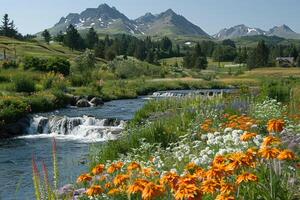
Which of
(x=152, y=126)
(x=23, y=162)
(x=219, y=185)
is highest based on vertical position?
(x=219, y=185)

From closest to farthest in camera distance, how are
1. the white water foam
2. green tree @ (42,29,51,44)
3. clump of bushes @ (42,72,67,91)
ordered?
the white water foam, clump of bushes @ (42,72,67,91), green tree @ (42,29,51,44)

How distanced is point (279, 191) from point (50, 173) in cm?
1058

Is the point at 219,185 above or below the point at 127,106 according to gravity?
above

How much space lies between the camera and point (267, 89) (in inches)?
861

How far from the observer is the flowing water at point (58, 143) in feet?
46.0

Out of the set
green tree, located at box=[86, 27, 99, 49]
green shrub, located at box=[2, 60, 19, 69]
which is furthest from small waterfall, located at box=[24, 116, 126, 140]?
green tree, located at box=[86, 27, 99, 49]

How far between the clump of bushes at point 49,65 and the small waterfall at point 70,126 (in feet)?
83.8

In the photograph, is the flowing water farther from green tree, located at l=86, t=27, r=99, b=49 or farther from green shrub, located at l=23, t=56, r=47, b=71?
green tree, located at l=86, t=27, r=99, b=49

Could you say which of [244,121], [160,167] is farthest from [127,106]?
[160,167]

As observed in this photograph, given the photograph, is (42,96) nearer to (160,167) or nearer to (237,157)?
(160,167)

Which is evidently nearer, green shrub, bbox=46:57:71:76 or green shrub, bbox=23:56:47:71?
green shrub, bbox=46:57:71:76

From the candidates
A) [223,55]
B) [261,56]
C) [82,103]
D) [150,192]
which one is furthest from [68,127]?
[223,55]

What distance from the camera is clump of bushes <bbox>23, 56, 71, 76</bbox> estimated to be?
173ft

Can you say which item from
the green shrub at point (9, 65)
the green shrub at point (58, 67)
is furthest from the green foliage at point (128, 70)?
the green shrub at point (9, 65)
